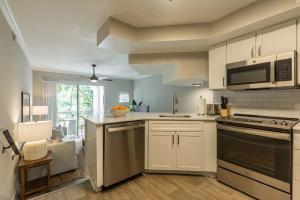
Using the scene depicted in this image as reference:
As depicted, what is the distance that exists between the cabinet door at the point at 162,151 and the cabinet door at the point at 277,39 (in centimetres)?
165

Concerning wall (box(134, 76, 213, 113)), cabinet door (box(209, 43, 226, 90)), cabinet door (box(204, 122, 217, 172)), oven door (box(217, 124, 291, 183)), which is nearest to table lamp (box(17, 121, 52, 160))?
cabinet door (box(204, 122, 217, 172))

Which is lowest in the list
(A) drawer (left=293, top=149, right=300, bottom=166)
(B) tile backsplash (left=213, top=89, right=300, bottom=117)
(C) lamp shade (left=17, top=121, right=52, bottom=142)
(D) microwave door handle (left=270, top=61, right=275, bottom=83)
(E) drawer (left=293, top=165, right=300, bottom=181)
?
(E) drawer (left=293, top=165, right=300, bottom=181)

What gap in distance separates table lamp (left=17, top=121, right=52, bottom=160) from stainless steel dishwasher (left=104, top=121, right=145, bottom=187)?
34.9 inches

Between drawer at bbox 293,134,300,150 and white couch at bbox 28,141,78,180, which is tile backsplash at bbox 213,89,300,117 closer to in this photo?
drawer at bbox 293,134,300,150

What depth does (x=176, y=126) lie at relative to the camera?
99.8 inches

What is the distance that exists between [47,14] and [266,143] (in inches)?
118

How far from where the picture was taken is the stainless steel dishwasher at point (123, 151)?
7.07 feet

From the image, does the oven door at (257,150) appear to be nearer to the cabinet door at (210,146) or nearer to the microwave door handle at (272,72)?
the cabinet door at (210,146)

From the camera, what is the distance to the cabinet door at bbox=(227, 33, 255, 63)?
6.91 ft

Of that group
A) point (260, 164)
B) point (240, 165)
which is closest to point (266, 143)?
point (260, 164)

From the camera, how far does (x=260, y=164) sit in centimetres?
190

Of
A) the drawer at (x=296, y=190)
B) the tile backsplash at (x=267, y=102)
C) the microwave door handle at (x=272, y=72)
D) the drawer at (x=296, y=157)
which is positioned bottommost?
the drawer at (x=296, y=190)

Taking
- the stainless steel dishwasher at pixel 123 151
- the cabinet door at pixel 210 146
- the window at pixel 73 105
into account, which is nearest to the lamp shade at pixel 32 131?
the stainless steel dishwasher at pixel 123 151

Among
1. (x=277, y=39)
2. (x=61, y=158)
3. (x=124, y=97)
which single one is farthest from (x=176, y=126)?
(x=124, y=97)
